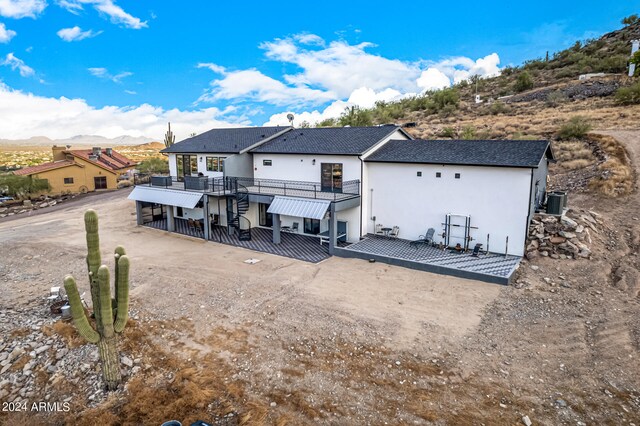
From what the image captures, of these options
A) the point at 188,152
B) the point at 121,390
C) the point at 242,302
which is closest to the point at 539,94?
the point at 188,152

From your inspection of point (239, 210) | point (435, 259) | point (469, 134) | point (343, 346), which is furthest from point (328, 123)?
point (343, 346)

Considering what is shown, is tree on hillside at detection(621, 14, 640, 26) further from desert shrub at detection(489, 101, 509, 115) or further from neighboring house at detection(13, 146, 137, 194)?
neighboring house at detection(13, 146, 137, 194)

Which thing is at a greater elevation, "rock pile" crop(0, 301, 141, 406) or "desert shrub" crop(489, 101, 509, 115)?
"desert shrub" crop(489, 101, 509, 115)

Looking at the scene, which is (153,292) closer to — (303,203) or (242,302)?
(242,302)

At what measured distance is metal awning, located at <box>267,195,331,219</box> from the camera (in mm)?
19156

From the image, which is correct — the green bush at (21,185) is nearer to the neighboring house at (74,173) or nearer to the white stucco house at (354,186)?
the neighboring house at (74,173)

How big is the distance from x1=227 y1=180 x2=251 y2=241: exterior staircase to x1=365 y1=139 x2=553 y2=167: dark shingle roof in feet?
25.9

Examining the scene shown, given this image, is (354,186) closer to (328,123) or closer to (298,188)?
(298,188)

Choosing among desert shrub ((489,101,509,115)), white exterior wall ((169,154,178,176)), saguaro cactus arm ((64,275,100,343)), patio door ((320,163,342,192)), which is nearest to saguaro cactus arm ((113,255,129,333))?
saguaro cactus arm ((64,275,100,343))

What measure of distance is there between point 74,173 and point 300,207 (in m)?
35.1

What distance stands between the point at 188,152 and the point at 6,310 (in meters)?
15.5

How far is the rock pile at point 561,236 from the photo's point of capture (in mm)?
16766

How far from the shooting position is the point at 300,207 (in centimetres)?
1992

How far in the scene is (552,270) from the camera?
51.9 ft
